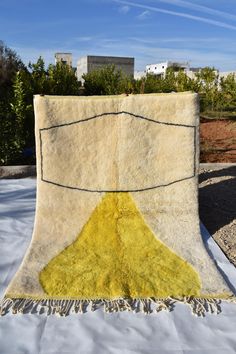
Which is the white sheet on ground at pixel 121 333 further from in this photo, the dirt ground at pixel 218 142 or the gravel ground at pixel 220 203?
the dirt ground at pixel 218 142

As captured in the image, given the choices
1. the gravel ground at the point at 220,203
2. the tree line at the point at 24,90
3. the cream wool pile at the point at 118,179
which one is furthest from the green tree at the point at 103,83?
the cream wool pile at the point at 118,179

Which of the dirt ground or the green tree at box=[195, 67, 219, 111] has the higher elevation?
the green tree at box=[195, 67, 219, 111]

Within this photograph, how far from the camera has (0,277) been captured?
268 centimetres

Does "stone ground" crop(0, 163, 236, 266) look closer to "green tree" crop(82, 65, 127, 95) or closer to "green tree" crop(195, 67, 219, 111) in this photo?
"green tree" crop(82, 65, 127, 95)

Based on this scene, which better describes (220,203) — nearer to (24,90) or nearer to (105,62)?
(24,90)

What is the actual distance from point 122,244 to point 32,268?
71cm

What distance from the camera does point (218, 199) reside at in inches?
174

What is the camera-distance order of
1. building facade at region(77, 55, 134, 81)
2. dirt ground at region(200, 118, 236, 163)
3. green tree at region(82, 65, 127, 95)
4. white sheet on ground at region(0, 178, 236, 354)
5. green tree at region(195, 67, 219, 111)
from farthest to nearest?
building facade at region(77, 55, 134, 81) → green tree at region(195, 67, 219, 111) → green tree at region(82, 65, 127, 95) → dirt ground at region(200, 118, 236, 163) → white sheet on ground at region(0, 178, 236, 354)

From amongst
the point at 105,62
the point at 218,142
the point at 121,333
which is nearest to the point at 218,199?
the point at 121,333

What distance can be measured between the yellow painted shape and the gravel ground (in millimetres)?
599

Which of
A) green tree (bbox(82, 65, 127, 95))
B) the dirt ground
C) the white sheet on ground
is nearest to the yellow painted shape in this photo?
the white sheet on ground

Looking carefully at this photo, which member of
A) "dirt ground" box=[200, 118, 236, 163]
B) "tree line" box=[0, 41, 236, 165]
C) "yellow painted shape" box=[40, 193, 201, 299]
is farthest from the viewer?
"dirt ground" box=[200, 118, 236, 163]

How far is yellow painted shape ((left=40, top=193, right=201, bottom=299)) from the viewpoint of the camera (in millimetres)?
2512

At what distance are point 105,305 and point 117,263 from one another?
0.45m
